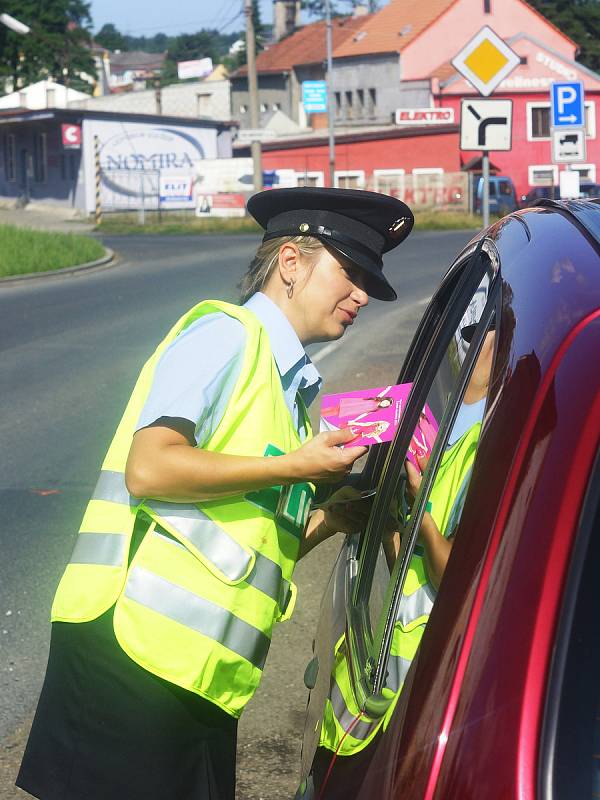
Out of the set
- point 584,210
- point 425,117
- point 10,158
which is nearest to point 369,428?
point 584,210

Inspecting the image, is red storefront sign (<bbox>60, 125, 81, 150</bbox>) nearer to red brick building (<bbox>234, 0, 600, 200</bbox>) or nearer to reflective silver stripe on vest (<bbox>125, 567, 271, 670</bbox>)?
red brick building (<bbox>234, 0, 600, 200</bbox>)

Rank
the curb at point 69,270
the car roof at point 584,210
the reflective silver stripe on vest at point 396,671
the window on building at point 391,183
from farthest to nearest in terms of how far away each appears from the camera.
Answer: the window on building at point 391,183, the curb at point 69,270, the car roof at point 584,210, the reflective silver stripe on vest at point 396,671

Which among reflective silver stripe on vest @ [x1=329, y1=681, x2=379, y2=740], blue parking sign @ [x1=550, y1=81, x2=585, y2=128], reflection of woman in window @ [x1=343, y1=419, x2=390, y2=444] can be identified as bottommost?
reflective silver stripe on vest @ [x1=329, y1=681, x2=379, y2=740]

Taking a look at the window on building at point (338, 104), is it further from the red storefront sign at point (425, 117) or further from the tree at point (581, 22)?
Result: the tree at point (581, 22)

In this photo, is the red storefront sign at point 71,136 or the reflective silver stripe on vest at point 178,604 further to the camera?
the red storefront sign at point 71,136

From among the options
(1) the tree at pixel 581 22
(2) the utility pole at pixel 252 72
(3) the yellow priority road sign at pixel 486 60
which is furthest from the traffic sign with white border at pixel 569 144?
(1) the tree at pixel 581 22

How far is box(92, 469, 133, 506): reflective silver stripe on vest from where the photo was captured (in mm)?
2283

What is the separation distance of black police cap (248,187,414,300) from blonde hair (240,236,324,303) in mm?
12

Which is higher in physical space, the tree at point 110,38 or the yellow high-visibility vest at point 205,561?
the tree at point 110,38

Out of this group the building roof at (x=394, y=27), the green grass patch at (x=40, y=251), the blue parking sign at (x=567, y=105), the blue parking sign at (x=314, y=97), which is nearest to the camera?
the blue parking sign at (x=567, y=105)

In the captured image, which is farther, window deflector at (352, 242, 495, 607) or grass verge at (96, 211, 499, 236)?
grass verge at (96, 211, 499, 236)

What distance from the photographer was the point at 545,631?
48.7 inches

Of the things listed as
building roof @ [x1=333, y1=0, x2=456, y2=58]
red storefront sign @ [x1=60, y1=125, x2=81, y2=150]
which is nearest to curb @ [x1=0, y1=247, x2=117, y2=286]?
red storefront sign @ [x1=60, y1=125, x2=81, y2=150]

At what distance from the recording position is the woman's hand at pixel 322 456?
2176 mm
